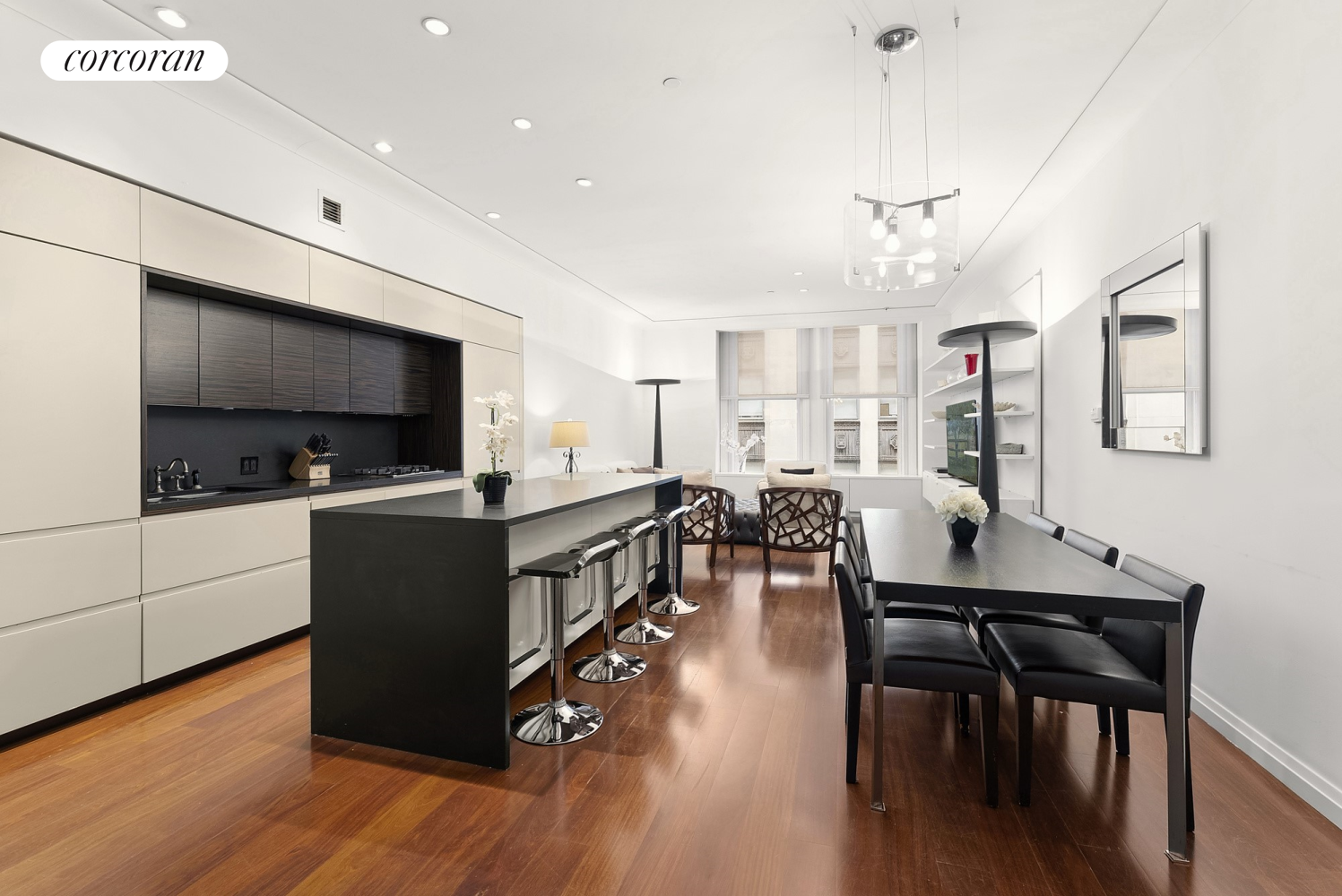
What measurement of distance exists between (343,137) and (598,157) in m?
1.44

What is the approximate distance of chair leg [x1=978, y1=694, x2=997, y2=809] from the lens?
1.95m

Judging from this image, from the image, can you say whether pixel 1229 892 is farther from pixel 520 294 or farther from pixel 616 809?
pixel 520 294

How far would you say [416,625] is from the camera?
226cm

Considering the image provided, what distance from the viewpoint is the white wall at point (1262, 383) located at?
1.99 meters

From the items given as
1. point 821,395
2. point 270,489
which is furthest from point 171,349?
point 821,395

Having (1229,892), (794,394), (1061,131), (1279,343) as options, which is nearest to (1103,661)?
(1229,892)

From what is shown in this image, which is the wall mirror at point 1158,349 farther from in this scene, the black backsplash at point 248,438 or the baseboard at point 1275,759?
the black backsplash at point 248,438

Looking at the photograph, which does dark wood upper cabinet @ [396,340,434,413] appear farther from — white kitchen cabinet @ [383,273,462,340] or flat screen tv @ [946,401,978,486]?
flat screen tv @ [946,401,978,486]

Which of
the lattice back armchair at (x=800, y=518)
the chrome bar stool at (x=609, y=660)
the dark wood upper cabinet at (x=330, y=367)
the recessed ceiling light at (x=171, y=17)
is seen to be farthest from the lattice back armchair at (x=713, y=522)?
the recessed ceiling light at (x=171, y=17)

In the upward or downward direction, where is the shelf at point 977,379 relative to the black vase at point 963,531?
upward

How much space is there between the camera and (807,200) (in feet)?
14.7

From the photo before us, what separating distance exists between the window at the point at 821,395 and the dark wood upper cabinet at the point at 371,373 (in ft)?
18.0

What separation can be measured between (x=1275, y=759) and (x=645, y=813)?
2.23 metres

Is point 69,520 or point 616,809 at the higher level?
point 69,520
